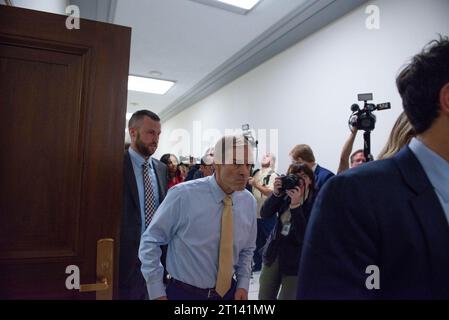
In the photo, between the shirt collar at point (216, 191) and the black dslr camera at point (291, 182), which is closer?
the shirt collar at point (216, 191)

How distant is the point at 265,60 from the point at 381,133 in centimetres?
198

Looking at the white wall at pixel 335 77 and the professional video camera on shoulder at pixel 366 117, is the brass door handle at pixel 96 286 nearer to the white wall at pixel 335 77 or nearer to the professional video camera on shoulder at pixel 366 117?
the professional video camera on shoulder at pixel 366 117

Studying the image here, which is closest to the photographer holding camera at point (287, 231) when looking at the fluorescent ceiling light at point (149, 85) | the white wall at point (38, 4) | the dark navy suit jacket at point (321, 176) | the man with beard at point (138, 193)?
the dark navy suit jacket at point (321, 176)

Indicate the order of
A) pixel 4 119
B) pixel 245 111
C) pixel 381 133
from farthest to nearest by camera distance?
pixel 245 111, pixel 381 133, pixel 4 119

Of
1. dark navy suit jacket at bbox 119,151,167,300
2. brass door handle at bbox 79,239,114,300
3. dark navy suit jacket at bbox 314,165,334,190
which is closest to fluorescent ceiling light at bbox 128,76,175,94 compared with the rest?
dark navy suit jacket at bbox 314,165,334,190

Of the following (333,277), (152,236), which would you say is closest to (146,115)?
(152,236)

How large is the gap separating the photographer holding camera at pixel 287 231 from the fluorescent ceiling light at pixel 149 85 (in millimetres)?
3740

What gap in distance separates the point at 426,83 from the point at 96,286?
3.62ft

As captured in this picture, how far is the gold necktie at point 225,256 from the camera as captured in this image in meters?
1.35

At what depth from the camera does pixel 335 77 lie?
118 inches

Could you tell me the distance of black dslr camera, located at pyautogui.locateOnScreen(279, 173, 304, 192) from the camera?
6.31 ft

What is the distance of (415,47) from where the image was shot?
2309 mm

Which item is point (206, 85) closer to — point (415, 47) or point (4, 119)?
point (415, 47)

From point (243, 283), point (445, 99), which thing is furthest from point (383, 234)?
point (243, 283)
